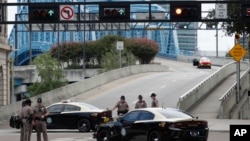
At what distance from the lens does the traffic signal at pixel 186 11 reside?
104 feet

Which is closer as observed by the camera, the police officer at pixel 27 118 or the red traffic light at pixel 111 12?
the police officer at pixel 27 118

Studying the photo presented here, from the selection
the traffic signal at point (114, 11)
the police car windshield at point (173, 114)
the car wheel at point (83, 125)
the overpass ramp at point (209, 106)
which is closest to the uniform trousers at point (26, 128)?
the police car windshield at point (173, 114)

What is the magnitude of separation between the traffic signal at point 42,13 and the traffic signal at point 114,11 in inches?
90.0

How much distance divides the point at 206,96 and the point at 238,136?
33484mm

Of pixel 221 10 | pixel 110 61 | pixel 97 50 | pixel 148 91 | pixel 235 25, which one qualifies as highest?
pixel 221 10

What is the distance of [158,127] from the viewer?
62.7ft

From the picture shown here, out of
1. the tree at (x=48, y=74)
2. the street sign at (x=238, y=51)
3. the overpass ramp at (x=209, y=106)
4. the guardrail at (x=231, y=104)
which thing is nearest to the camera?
the overpass ramp at (x=209, y=106)

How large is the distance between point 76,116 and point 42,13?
262 inches

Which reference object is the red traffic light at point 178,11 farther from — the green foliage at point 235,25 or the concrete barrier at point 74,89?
the concrete barrier at point 74,89

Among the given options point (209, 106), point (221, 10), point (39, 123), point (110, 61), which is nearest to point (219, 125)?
point (221, 10)

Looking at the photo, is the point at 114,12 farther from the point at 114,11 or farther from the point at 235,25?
the point at 235,25

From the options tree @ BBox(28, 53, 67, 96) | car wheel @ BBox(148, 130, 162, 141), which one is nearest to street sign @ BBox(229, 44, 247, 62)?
car wheel @ BBox(148, 130, 162, 141)

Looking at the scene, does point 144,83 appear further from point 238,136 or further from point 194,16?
point 238,136

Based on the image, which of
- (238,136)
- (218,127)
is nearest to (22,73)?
(218,127)
